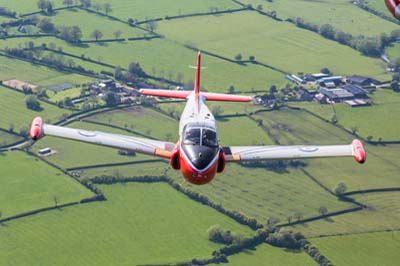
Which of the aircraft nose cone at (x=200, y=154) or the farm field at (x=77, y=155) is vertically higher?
the aircraft nose cone at (x=200, y=154)

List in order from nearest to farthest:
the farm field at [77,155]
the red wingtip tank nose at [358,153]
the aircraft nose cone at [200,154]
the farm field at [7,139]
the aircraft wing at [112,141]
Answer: the aircraft nose cone at [200,154] → the red wingtip tank nose at [358,153] → the aircraft wing at [112,141] → the farm field at [77,155] → the farm field at [7,139]

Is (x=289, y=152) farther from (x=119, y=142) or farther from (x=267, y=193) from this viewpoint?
(x=267, y=193)

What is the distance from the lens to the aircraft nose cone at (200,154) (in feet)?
281

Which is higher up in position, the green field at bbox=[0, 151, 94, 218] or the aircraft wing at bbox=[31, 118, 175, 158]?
the aircraft wing at bbox=[31, 118, 175, 158]

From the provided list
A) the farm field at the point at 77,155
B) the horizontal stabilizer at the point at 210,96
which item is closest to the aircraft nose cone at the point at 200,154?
the horizontal stabilizer at the point at 210,96

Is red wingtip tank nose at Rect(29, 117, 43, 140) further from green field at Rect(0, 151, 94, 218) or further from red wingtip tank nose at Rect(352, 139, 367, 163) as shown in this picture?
green field at Rect(0, 151, 94, 218)

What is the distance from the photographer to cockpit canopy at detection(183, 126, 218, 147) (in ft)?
288

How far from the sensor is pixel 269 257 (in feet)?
506

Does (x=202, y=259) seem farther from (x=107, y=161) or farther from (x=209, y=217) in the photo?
(x=107, y=161)

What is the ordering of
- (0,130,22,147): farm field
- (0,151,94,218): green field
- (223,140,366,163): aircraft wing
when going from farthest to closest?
(0,130,22,147): farm field
(0,151,94,218): green field
(223,140,366,163): aircraft wing

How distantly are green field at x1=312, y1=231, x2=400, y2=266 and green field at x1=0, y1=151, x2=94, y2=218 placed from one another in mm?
46924

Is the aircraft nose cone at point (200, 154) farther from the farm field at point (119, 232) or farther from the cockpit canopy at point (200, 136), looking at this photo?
the farm field at point (119, 232)

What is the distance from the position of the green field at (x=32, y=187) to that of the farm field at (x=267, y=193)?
22.5 m

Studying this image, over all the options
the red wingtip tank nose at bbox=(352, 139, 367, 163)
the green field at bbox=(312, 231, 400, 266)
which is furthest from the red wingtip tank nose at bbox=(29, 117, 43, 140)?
the green field at bbox=(312, 231, 400, 266)
